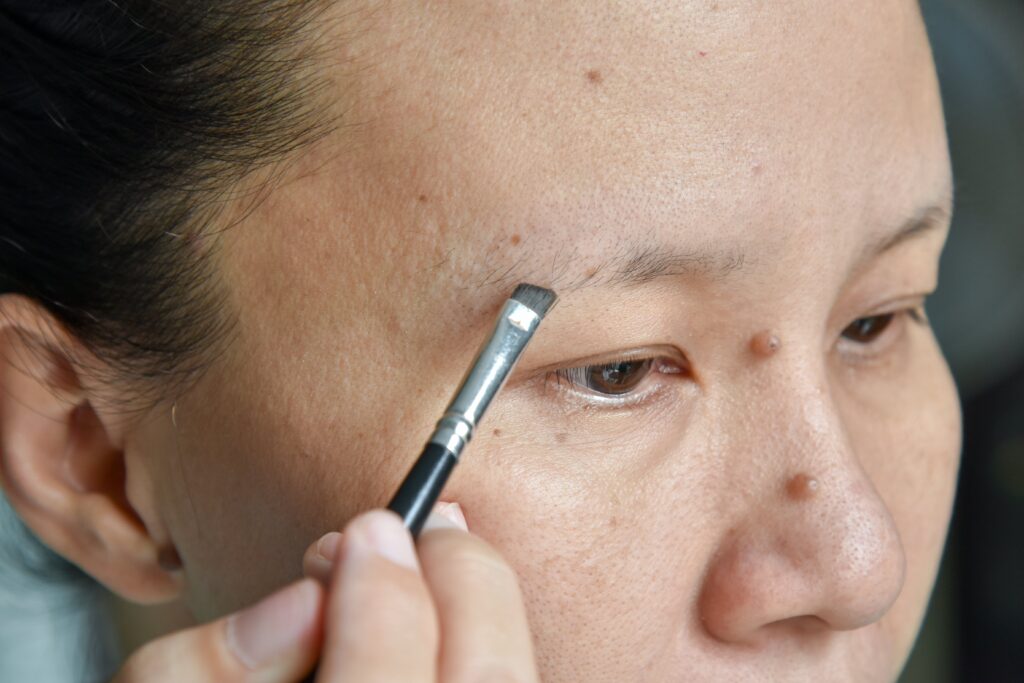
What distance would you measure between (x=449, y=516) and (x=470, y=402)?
10cm

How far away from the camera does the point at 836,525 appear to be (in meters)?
0.70

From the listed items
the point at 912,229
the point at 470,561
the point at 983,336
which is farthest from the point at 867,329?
the point at 983,336

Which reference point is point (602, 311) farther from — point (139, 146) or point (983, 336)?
point (983, 336)

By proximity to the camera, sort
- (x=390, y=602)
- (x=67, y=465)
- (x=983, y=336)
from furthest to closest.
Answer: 1. (x=983, y=336)
2. (x=67, y=465)
3. (x=390, y=602)

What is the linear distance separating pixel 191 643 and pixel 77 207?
37 cm

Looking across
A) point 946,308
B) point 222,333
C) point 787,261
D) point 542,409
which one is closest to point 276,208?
point 222,333

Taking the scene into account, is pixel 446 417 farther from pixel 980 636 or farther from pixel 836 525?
pixel 980 636

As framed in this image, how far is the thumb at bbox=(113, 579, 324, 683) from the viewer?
51 centimetres

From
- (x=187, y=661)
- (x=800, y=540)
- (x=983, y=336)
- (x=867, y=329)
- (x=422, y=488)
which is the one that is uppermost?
(x=983, y=336)

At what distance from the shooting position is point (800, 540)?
0.71m

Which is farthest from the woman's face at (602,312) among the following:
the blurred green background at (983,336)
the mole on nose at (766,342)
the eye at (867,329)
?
the blurred green background at (983,336)

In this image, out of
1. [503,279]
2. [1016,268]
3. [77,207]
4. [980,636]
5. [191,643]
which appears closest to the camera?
[191,643]

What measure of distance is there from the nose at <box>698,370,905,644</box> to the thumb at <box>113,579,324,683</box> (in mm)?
286

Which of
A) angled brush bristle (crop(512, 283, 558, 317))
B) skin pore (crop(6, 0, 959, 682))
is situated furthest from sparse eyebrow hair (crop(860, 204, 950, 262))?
angled brush bristle (crop(512, 283, 558, 317))
